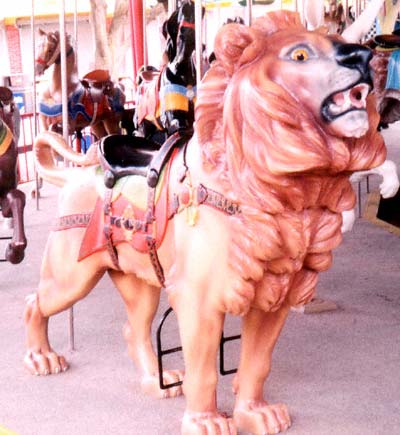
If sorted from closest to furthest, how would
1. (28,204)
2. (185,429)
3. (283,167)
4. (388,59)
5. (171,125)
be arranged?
(283,167) < (185,429) < (171,125) < (388,59) < (28,204)

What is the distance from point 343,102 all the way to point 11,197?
2510mm

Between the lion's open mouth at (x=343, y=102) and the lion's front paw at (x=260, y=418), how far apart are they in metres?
0.98

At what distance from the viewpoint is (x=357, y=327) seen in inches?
127

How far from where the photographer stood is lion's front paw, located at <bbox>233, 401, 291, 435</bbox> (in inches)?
88.4

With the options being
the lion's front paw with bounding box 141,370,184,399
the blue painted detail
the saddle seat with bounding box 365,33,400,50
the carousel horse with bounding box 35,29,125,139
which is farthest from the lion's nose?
the carousel horse with bounding box 35,29,125,139

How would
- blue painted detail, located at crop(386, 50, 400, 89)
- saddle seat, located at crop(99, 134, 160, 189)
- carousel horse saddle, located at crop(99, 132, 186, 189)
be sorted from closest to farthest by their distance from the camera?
carousel horse saddle, located at crop(99, 132, 186, 189)
saddle seat, located at crop(99, 134, 160, 189)
blue painted detail, located at crop(386, 50, 400, 89)

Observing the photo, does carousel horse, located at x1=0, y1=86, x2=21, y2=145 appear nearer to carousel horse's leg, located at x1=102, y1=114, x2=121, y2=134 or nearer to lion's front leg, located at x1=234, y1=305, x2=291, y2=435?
carousel horse's leg, located at x1=102, y1=114, x2=121, y2=134

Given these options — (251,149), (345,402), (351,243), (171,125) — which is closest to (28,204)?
(351,243)

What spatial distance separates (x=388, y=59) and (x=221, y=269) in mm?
3061

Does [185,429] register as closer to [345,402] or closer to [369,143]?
[345,402]

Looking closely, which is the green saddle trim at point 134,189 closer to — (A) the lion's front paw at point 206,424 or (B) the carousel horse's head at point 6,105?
(A) the lion's front paw at point 206,424

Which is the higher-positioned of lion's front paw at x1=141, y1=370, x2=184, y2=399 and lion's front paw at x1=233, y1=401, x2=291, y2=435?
lion's front paw at x1=233, y1=401, x2=291, y2=435

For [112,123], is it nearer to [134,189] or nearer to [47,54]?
[47,54]

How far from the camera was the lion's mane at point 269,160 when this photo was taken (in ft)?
5.83
